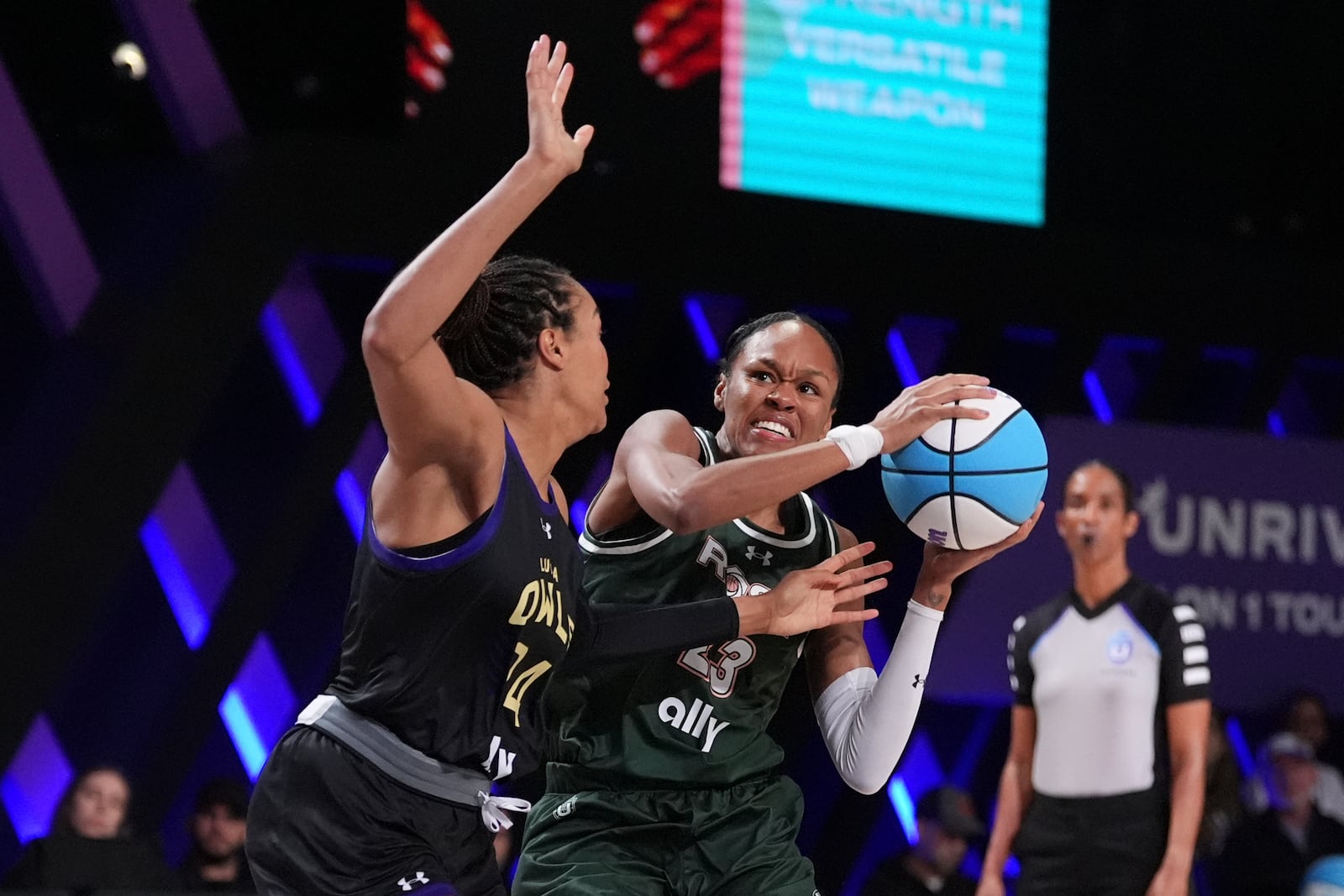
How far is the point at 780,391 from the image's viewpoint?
3.36m

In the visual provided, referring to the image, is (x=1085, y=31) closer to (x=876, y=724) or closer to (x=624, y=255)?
(x=624, y=255)

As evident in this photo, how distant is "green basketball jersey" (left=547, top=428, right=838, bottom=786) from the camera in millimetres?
3240

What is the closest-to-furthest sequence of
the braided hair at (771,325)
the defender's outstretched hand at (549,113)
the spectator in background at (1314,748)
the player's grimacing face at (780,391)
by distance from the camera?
1. the defender's outstretched hand at (549,113)
2. the player's grimacing face at (780,391)
3. the braided hair at (771,325)
4. the spectator in background at (1314,748)

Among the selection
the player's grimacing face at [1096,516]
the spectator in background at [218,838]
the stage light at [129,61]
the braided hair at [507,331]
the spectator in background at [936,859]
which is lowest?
the spectator in background at [936,859]

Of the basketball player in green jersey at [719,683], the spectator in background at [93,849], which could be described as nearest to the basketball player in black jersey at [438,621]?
the basketball player in green jersey at [719,683]

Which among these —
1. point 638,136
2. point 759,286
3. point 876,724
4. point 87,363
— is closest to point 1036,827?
point 876,724

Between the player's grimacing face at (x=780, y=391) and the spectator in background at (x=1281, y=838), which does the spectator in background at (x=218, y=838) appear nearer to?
the player's grimacing face at (x=780, y=391)

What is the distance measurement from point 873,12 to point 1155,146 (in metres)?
1.88

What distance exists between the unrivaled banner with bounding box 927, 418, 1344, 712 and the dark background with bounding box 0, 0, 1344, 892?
1.44 ft

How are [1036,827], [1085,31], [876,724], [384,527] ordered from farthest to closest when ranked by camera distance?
[1085,31], [1036,827], [876,724], [384,527]

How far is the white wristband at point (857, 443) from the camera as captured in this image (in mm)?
2910

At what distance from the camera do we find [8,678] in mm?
6320

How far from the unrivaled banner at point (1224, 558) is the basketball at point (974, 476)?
4494 mm

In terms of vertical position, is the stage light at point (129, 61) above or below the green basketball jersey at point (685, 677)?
above
